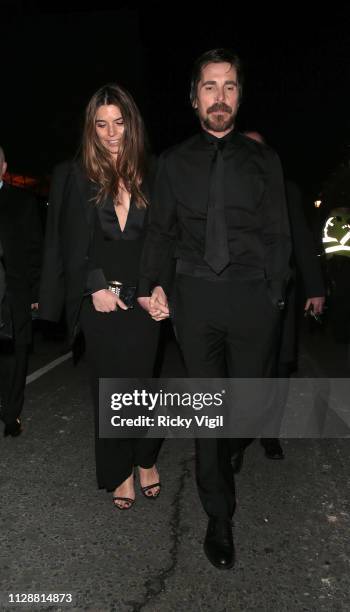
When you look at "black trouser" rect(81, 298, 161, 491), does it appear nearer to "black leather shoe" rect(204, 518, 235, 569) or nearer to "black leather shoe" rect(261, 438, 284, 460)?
"black leather shoe" rect(204, 518, 235, 569)

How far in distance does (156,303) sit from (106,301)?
0.83 ft

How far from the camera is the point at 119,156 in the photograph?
2.70 m

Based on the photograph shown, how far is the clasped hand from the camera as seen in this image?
259 centimetres

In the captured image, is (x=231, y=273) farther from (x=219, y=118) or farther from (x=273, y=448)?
(x=273, y=448)

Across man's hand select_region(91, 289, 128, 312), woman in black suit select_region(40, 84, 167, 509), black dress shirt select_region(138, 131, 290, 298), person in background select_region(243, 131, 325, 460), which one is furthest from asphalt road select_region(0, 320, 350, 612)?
black dress shirt select_region(138, 131, 290, 298)

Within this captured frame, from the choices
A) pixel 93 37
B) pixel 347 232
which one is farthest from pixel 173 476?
pixel 93 37

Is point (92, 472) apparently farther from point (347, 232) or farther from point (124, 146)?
point (347, 232)

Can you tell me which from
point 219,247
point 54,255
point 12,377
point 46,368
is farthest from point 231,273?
point 46,368

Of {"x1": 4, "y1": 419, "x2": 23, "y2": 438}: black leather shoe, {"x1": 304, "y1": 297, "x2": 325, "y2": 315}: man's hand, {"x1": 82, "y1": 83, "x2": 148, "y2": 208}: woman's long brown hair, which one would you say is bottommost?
{"x1": 4, "y1": 419, "x2": 23, "y2": 438}: black leather shoe

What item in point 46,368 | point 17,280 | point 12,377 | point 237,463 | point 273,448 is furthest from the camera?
point 46,368

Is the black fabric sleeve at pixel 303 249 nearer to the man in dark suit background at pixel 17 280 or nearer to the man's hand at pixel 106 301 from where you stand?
the man's hand at pixel 106 301

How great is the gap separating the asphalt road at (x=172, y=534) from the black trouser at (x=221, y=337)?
29 centimetres

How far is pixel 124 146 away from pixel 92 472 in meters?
2.01

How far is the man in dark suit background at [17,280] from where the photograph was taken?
390 cm
